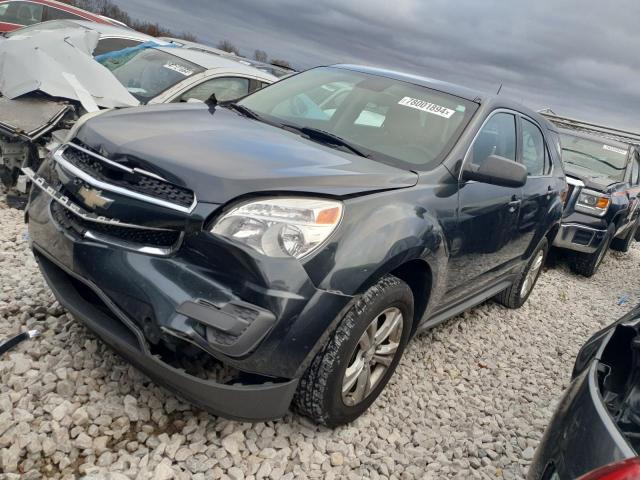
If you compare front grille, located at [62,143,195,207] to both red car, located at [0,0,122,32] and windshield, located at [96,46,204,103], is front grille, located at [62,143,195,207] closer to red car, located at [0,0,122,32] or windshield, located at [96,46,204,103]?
windshield, located at [96,46,204,103]

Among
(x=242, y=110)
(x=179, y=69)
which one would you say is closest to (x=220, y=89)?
(x=179, y=69)

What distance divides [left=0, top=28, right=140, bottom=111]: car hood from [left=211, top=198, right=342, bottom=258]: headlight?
10.5 ft

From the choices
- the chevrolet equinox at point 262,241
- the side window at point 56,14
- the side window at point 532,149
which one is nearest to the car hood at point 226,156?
the chevrolet equinox at point 262,241

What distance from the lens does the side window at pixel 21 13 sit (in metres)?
13.0

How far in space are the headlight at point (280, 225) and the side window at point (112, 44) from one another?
6.39 meters

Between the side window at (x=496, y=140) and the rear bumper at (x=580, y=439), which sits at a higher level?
the side window at (x=496, y=140)

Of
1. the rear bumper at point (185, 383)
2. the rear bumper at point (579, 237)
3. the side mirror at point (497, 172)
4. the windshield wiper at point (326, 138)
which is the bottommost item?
the rear bumper at point (579, 237)

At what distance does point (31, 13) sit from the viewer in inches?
Result: 523

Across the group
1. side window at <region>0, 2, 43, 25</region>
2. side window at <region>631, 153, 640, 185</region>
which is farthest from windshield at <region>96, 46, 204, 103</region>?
side window at <region>0, 2, 43, 25</region>

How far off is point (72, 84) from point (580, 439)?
472cm

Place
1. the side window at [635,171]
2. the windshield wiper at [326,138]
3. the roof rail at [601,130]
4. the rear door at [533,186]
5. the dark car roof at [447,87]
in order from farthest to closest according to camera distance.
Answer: the roof rail at [601,130], the side window at [635,171], the rear door at [533,186], the dark car roof at [447,87], the windshield wiper at [326,138]

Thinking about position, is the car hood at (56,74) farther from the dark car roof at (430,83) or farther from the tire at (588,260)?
the tire at (588,260)

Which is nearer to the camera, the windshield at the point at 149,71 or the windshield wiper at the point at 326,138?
the windshield wiper at the point at 326,138

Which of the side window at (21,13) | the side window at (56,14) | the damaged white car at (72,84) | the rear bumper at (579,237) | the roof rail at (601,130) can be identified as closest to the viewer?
the damaged white car at (72,84)
